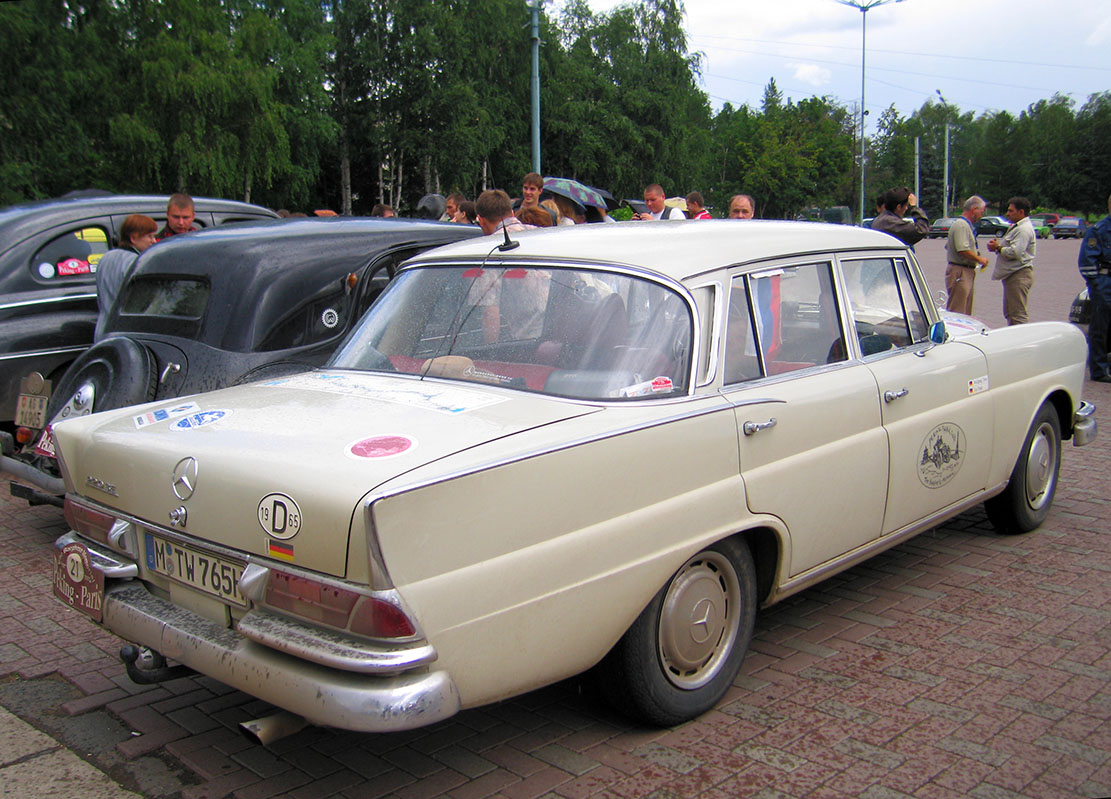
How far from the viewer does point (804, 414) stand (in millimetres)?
3779

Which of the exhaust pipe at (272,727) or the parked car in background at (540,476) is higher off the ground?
the parked car in background at (540,476)

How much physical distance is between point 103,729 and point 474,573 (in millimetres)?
1786

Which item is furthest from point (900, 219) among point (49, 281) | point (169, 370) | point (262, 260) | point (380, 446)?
point (380, 446)

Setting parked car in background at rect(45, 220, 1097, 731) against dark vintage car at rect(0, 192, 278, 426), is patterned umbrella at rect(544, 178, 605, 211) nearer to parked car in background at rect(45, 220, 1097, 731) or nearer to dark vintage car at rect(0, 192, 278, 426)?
dark vintage car at rect(0, 192, 278, 426)

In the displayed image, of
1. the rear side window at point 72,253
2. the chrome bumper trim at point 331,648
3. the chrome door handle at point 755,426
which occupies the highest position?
the rear side window at point 72,253

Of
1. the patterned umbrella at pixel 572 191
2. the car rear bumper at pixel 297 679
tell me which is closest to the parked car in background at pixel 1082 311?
the patterned umbrella at pixel 572 191

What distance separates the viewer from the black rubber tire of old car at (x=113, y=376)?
5328 millimetres

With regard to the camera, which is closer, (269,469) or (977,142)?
(269,469)

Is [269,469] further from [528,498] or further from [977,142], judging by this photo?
[977,142]

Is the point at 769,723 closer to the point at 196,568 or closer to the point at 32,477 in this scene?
the point at 196,568

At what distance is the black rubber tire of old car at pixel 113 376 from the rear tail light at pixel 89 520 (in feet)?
6.13

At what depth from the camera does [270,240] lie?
19.8ft

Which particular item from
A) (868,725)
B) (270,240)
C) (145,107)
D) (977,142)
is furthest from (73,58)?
(977,142)

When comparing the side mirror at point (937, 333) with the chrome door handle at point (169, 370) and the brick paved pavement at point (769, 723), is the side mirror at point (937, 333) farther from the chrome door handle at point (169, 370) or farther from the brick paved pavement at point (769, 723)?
the chrome door handle at point (169, 370)
